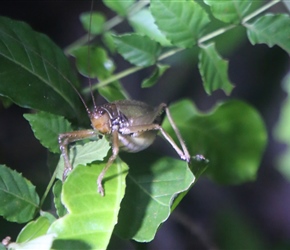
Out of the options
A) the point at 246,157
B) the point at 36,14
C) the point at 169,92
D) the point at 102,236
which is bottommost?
the point at 169,92

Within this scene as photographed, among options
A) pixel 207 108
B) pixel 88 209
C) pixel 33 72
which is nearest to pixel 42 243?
pixel 88 209

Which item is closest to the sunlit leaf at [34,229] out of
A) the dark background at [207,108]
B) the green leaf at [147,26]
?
the green leaf at [147,26]

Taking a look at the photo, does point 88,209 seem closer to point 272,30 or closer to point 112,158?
point 112,158

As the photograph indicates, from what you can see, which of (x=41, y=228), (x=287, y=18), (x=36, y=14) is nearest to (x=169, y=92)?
(x=36, y=14)

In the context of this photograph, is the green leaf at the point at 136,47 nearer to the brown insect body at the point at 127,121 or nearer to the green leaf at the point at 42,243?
the brown insect body at the point at 127,121

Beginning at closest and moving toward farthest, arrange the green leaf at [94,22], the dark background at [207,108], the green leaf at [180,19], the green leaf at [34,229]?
the green leaf at [34,229] < the green leaf at [180,19] < the green leaf at [94,22] < the dark background at [207,108]

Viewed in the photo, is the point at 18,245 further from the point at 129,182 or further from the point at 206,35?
the point at 206,35
